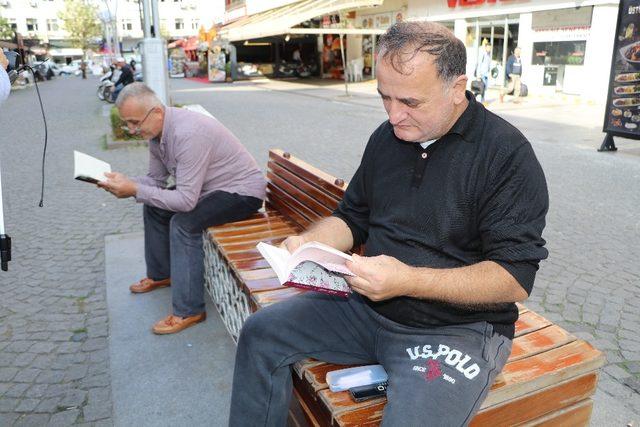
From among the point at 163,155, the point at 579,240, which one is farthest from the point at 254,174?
the point at 579,240

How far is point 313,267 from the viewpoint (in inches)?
76.1

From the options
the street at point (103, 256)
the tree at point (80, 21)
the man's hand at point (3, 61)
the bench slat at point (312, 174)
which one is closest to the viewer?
the man's hand at point (3, 61)

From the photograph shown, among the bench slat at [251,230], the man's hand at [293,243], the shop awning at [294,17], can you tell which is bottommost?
the bench slat at [251,230]

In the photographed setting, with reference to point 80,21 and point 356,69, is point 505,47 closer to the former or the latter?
point 356,69

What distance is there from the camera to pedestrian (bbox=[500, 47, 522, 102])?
17.0 meters

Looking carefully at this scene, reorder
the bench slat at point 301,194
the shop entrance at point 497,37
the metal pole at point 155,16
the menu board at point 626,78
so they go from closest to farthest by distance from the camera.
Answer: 1. the bench slat at point 301,194
2. the menu board at point 626,78
3. the metal pole at point 155,16
4. the shop entrance at point 497,37

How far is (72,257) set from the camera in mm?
5078

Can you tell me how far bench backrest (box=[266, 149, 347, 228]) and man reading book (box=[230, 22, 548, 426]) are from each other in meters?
1.05

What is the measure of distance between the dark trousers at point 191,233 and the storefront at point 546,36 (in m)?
13.1

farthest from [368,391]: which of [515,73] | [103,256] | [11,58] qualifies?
[515,73]

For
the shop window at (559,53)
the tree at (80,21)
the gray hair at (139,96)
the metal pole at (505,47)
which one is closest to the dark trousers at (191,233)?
the gray hair at (139,96)

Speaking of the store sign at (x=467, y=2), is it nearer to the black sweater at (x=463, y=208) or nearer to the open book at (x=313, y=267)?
the black sweater at (x=463, y=208)

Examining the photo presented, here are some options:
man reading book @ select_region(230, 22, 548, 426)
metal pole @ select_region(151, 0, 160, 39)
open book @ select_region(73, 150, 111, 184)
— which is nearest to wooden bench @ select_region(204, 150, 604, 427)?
man reading book @ select_region(230, 22, 548, 426)

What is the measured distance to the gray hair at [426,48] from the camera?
1863 mm
